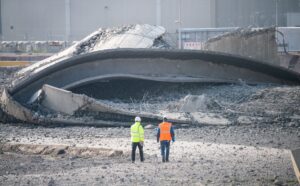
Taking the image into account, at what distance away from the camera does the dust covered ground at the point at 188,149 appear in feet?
32.8

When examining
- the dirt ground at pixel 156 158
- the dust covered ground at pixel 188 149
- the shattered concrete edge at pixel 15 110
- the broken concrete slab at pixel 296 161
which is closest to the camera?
the broken concrete slab at pixel 296 161

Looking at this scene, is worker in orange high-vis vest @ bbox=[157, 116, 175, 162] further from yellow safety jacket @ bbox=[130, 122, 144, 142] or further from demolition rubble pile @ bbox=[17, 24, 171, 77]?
demolition rubble pile @ bbox=[17, 24, 171, 77]

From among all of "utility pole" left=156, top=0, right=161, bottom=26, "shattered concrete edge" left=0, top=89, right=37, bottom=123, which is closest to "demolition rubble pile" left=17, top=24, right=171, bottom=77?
"shattered concrete edge" left=0, top=89, right=37, bottom=123

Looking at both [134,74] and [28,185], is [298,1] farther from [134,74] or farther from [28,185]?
[28,185]

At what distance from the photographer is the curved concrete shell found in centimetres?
1814

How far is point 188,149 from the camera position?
12.8 m

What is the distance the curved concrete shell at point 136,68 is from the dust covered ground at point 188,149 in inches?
24.3

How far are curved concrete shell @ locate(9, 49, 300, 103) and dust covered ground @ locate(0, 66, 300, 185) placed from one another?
0.62 meters

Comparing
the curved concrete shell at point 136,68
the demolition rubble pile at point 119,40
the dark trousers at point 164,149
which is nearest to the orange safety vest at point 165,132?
the dark trousers at point 164,149

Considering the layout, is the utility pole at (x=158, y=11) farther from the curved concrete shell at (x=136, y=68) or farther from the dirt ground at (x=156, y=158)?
the dirt ground at (x=156, y=158)

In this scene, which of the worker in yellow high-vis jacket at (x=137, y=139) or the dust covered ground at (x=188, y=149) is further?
the worker in yellow high-vis jacket at (x=137, y=139)

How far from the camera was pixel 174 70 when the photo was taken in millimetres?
18422

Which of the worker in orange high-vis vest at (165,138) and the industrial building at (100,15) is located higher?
the industrial building at (100,15)

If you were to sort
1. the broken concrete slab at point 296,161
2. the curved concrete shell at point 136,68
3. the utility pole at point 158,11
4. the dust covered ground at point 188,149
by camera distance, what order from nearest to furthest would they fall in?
the broken concrete slab at point 296,161
the dust covered ground at point 188,149
the curved concrete shell at point 136,68
the utility pole at point 158,11
